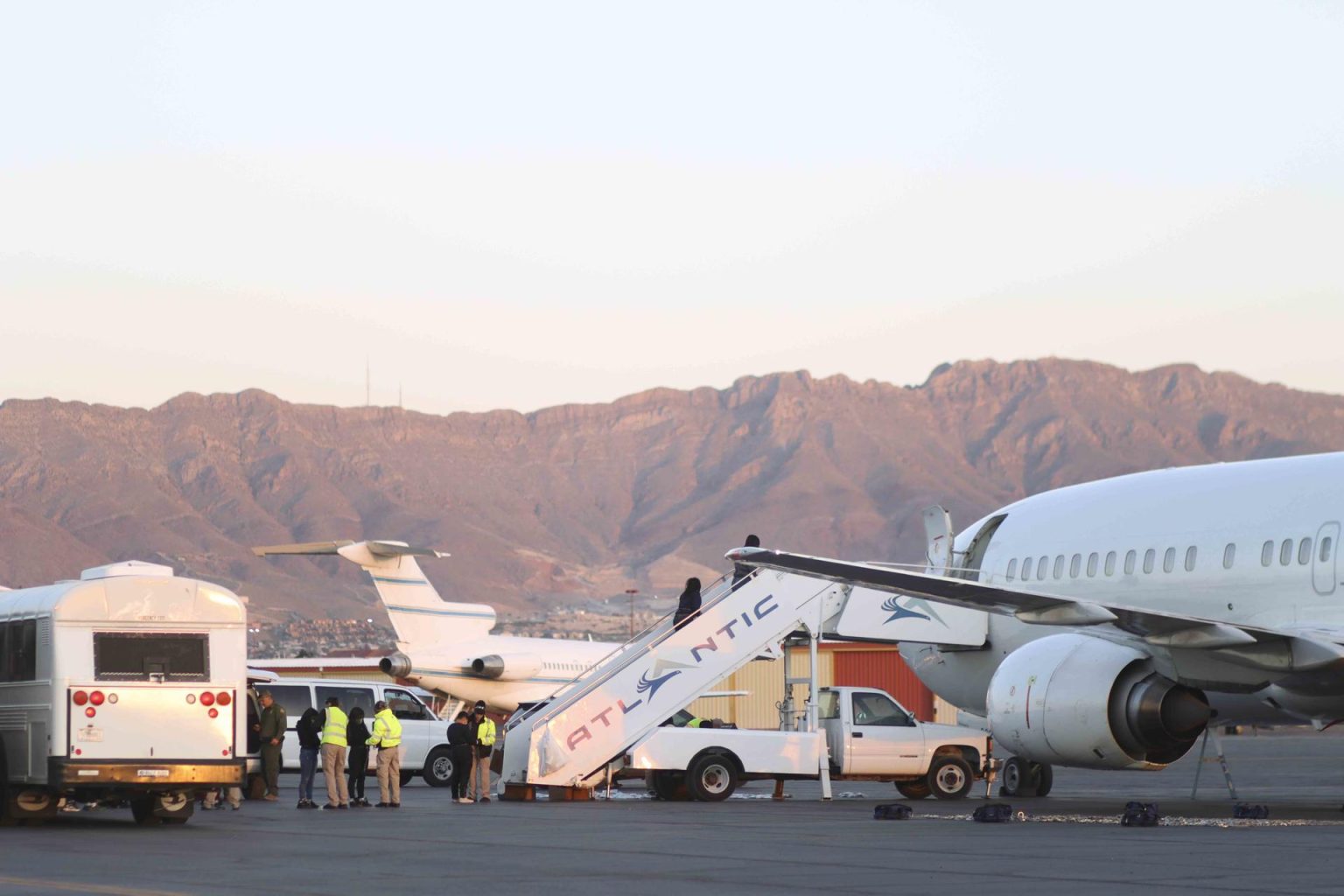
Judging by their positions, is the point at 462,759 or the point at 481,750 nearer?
the point at 462,759

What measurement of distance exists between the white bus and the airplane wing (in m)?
6.05

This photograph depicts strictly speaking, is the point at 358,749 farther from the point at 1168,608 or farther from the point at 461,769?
the point at 1168,608

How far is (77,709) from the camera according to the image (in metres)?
21.3

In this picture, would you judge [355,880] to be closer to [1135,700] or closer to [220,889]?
[220,889]

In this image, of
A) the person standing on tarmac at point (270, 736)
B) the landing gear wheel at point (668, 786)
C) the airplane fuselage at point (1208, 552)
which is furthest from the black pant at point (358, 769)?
the airplane fuselage at point (1208, 552)

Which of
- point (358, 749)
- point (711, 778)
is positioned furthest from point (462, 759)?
point (711, 778)

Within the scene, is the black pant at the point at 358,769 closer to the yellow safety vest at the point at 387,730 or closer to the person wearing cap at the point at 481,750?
the yellow safety vest at the point at 387,730

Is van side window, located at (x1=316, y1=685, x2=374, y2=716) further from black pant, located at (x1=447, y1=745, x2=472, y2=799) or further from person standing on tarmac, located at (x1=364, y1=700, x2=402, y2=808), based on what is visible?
person standing on tarmac, located at (x1=364, y1=700, x2=402, y2=808)

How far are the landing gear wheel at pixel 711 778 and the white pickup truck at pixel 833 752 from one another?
12 millimetres

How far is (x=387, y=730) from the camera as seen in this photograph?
27.4 meters

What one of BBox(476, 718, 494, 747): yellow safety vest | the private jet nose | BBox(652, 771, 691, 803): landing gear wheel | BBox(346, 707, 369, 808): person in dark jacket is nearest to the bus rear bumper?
BBox(346, 707, 369, 808): person in dark jacket

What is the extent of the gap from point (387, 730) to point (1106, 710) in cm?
1027

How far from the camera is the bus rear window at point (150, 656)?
21609 millimetres

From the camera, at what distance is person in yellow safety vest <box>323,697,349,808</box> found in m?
27.1
